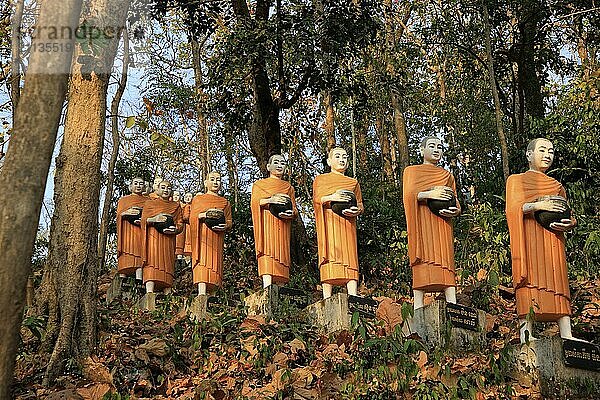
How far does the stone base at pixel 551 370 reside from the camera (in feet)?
24.0

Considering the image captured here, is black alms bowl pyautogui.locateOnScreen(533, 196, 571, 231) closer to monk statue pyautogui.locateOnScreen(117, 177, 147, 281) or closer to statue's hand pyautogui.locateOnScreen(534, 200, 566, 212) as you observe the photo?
statue's hand pyautogui.locateOnScreen(534, 200, 566, 212)

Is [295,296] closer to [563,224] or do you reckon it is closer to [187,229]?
[563,224]

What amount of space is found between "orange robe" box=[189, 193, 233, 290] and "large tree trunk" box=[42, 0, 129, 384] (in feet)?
12.3

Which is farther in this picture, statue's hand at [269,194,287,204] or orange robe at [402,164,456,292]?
statue's hand at [269,194,287,204]

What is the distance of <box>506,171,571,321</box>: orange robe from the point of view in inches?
307

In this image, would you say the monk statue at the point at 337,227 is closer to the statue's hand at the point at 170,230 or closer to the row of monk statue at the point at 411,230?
the row of monk statue at the point at 411,230

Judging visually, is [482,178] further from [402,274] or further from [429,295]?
[429,295]

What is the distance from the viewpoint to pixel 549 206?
7.76m

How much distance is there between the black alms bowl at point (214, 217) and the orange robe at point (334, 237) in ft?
7.71

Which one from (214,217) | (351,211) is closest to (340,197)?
(351,211)

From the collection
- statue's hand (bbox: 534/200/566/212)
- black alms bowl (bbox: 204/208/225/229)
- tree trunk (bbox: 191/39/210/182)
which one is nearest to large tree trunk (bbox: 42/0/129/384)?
black alms bowl (bbox: 204/208/225/229)

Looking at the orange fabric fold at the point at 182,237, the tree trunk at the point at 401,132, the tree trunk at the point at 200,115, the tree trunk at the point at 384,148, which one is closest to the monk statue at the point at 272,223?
the orange fabric fold at the point at 182,237

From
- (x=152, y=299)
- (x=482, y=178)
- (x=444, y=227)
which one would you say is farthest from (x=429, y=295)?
(x=482, y=178)

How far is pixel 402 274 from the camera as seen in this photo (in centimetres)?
1309
